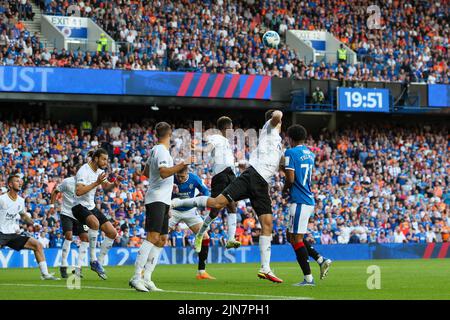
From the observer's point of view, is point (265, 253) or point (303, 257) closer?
point (303, 257)

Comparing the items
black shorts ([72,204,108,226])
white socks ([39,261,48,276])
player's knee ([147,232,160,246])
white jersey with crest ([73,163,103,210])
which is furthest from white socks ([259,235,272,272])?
white socks ([39,261,48,276])

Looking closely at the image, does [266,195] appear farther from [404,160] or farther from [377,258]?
[404,160]

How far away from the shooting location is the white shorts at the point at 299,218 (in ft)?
53.4

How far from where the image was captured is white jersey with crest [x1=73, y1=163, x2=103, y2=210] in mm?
19109

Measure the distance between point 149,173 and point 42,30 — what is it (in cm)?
2946

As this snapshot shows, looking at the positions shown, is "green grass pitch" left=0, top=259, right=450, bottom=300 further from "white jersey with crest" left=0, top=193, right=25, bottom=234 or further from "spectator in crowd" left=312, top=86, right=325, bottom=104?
"spectator in crowd" left=312, top=86, right=325, bottom=104

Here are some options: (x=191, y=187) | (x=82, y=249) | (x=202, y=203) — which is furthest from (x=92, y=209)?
(x=202, y=203)

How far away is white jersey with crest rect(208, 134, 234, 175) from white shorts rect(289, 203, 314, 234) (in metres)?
3.10

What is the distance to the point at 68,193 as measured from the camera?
2162cm

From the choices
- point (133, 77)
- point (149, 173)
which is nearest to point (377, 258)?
point (133, 77)

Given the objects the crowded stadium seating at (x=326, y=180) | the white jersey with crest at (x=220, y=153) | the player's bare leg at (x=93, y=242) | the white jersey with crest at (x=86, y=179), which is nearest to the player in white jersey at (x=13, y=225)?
the player's bare leg at (x=93, y=242)

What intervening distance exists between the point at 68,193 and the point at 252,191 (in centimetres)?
635

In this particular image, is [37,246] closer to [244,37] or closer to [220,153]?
[220,153]

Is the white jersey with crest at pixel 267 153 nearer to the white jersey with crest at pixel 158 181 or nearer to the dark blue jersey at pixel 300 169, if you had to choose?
the dark blue jersey at pixel 300 169
